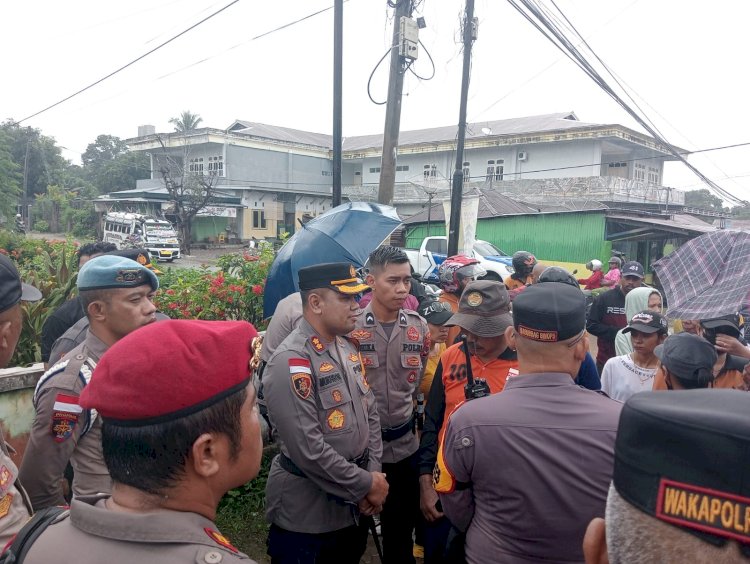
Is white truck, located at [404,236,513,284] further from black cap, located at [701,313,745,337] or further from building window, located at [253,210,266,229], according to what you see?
building window, located at [253,210,266,229]

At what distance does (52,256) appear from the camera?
8969 millimetres

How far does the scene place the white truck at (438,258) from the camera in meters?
15.5

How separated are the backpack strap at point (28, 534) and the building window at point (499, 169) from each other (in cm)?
3254

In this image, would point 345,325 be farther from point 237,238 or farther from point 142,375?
point 237,238

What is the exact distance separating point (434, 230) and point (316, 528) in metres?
20.8

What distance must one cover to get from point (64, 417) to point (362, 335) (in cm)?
184

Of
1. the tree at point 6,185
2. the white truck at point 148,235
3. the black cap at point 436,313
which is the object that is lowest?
the white truck at point 148,235

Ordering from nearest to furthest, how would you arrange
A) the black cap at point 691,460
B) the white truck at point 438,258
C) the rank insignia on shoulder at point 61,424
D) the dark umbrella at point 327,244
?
the black cap at point 691,460 → the rank insignia on shoulder at point 61,424 → the dark umbrella at point 327,244 → the white truck at point 438,258

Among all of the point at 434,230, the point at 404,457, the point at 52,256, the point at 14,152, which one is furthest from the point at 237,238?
the point at 404,457

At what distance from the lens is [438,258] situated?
16.5 meters

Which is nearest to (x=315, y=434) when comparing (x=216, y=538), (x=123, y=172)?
(x=216, y=538)

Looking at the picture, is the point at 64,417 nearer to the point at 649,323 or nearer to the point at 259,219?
the point at 649,323

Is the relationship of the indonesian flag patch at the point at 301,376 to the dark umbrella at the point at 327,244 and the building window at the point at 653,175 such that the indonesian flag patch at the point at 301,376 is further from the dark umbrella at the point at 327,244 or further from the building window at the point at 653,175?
the building window at the point at 653,175

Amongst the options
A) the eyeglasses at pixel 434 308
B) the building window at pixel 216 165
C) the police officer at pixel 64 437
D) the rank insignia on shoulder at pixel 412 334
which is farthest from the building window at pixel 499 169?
the police officer at pixel 64 437
